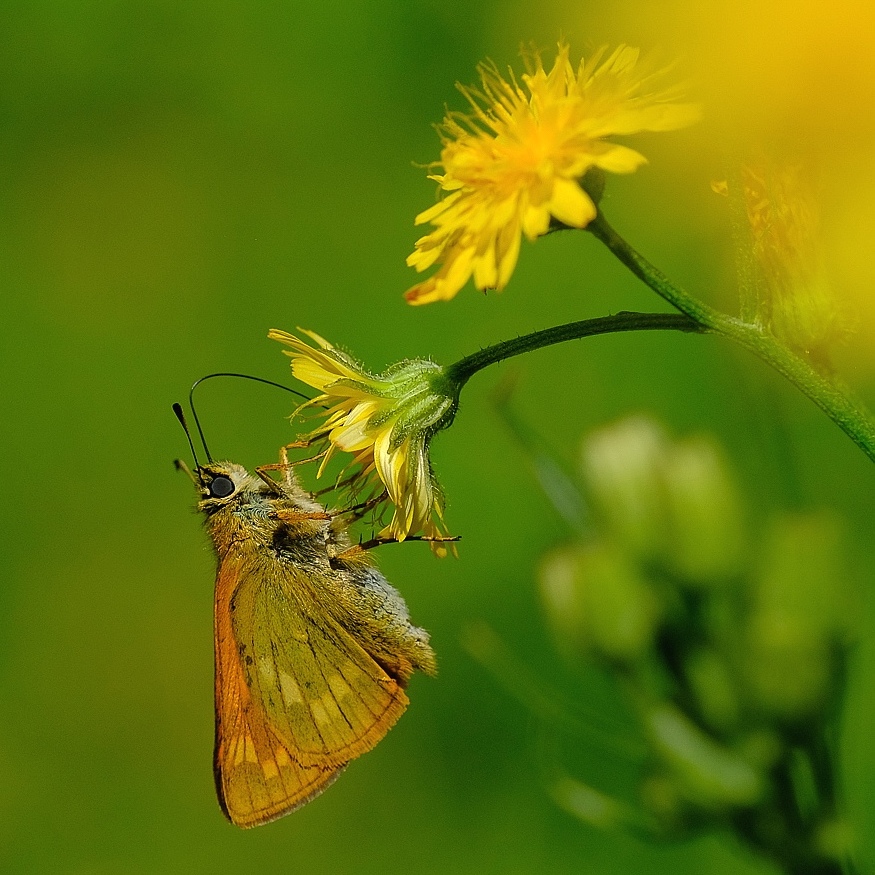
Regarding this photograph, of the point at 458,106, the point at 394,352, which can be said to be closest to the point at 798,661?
the point at 394,352

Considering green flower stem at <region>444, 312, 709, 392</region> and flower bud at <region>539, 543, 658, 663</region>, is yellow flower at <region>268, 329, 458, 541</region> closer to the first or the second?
green flower stem at <region>444, 312, 709, 392</region>

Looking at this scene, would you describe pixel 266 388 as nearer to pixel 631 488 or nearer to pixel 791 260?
pixel 631 488

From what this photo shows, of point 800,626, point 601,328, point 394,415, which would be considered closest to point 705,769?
point 800,626

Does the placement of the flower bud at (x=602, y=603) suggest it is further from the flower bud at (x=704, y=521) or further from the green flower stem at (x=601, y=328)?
the green flower stem at (x=601, y=328)

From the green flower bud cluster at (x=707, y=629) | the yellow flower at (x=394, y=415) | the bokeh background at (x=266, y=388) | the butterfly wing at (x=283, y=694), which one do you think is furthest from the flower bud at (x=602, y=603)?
the bokeh background at (x=266, y=388)

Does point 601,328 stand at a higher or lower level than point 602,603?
higher

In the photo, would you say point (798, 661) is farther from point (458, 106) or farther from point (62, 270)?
point (62, 270)
